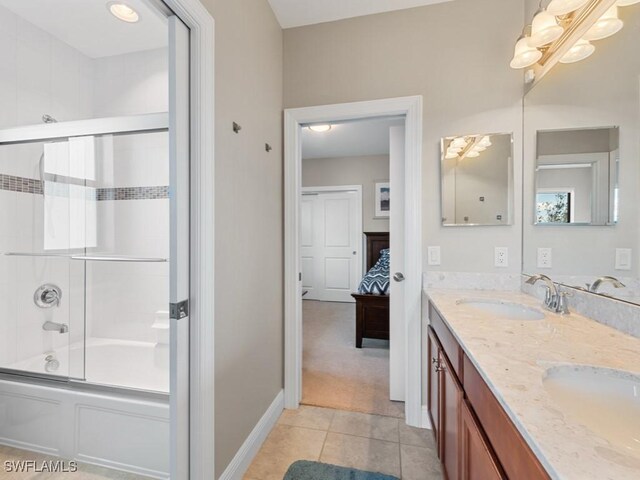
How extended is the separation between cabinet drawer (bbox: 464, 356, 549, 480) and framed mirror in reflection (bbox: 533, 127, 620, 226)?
0.91m

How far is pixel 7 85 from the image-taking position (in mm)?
1907

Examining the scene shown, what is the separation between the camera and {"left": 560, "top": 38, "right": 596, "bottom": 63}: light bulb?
4.15ft

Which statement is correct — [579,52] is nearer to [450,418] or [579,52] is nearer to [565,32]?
[565,32]

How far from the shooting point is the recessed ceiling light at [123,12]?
1.80m

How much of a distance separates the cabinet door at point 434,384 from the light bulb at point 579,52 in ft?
4.88

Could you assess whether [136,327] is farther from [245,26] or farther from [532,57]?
[532,57]

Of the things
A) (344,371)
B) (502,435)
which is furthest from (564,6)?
(344,371)

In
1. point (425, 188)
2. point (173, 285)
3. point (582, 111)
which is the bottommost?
point (173, 285)

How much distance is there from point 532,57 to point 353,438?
2368mm

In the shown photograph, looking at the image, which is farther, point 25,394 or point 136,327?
point 136,327

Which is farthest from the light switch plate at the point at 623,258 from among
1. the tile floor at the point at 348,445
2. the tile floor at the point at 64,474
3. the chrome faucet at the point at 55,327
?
the chrome faucet at the point at 55,327

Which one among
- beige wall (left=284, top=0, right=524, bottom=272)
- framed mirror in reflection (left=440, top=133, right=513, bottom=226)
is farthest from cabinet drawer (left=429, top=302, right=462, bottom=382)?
framed mirror in reflection (left=440, top=133, right=513, bottom=226)

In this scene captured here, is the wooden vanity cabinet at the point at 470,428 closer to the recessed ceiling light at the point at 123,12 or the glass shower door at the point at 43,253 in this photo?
the glass shower door at the point at 43,253

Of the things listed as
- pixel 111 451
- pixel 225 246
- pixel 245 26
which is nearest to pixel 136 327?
pixel 111 451
